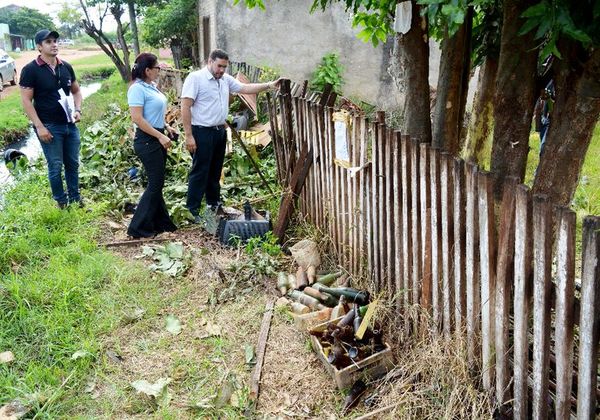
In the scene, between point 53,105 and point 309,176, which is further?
point 53,105

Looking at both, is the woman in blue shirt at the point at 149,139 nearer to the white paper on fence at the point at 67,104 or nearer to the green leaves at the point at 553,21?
the white paper on fence at the point at 67,104

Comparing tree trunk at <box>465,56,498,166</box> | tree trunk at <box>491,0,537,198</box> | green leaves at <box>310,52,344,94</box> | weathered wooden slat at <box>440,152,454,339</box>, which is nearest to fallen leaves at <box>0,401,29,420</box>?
weathered wooden slat at <box>440,152,454,339</box>

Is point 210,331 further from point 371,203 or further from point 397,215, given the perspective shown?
point 397,215

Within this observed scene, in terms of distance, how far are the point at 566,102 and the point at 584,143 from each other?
0.87 feet

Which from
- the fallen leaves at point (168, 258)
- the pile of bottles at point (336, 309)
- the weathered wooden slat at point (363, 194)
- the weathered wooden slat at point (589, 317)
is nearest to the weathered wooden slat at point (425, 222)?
the pile of bottles at point (336, 309)

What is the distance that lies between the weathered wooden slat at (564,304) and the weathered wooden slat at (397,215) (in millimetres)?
1265

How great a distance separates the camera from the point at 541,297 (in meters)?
2.27

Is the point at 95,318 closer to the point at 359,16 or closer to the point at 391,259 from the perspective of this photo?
the point at 391,259

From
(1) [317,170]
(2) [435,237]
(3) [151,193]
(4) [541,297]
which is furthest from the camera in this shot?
(3) [151,193]

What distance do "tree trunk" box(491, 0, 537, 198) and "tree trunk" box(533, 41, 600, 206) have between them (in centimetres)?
21

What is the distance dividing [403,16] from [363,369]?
2.39 meters

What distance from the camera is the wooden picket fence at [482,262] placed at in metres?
2.15

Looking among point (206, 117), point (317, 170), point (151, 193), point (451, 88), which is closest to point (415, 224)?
point (451, 88)

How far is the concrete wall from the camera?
12.2 metres
